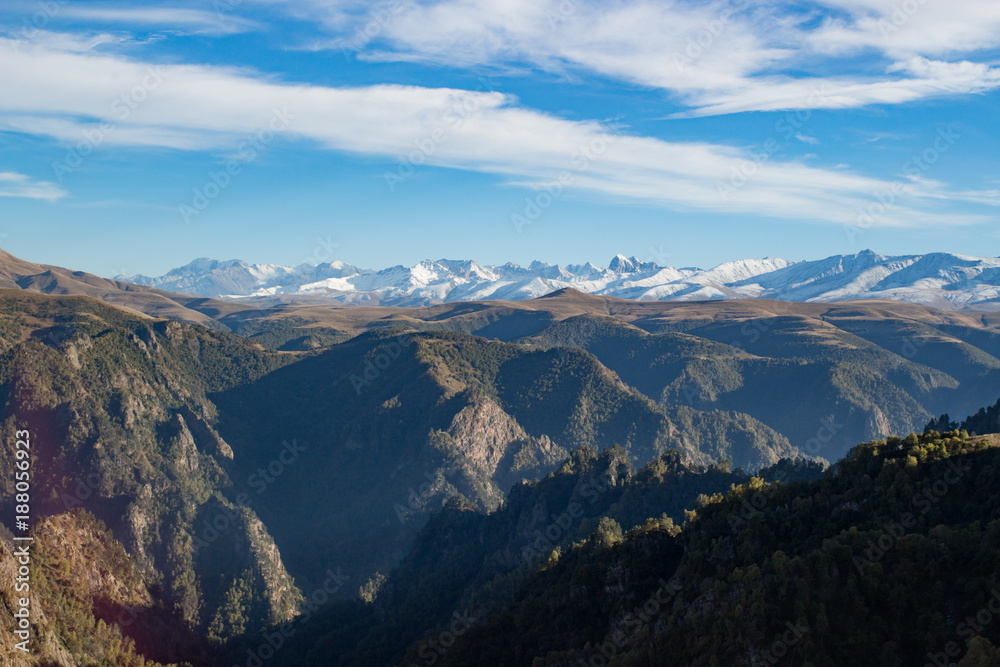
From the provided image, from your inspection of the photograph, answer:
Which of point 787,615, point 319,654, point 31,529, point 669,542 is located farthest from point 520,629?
point 31,529

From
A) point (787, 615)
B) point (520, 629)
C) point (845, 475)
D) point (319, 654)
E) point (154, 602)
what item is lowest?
point (319, 654)

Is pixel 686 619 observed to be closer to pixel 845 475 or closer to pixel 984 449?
pixel 845 475

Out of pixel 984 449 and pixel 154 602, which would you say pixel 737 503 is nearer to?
pixel 984 449

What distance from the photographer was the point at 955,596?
57469mm

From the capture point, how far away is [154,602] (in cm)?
13812

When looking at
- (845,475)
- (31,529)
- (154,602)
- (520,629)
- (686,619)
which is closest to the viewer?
(686,619)

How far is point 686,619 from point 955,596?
2268cm

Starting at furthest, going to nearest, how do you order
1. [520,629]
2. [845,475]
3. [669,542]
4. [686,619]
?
[520,629] < [669,542] < [845,475] < [686,619]

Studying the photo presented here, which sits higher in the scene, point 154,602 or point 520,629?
point 520,629

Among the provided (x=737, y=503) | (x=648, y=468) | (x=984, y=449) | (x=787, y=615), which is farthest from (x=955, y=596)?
(x=648, y=468)

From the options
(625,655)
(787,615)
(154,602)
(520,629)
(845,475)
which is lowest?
(154,602)

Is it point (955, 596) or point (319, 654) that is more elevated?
point (955, 596)

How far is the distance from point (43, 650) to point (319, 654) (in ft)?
253

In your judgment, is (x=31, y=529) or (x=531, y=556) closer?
(x=31, y=529)
